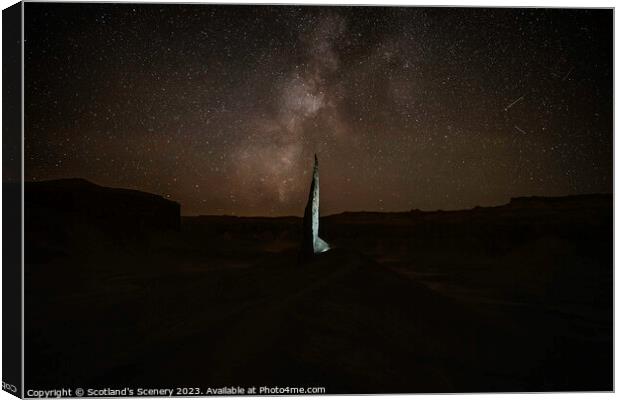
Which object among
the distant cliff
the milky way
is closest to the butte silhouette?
the milky way

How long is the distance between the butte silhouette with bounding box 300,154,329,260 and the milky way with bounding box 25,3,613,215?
0.06 meters

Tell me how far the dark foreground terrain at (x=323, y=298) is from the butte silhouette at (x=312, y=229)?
68 millimetres

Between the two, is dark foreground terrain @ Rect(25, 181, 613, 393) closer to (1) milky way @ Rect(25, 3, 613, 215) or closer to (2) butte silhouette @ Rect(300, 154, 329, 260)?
(2) butte silhouette @ Rect(300, 154, 329, 260)

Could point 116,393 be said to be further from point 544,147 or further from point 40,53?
point 544,147

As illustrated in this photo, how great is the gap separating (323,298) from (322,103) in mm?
1414

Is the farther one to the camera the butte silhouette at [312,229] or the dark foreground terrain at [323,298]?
the butte silhouette at [312,229]

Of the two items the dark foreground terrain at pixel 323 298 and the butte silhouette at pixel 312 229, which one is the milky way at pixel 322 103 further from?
the dark foreground terrain at pixel 323 298

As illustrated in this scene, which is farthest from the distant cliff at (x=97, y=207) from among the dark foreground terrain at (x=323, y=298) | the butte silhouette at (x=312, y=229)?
the butte silhouette at (x=312, y=229)

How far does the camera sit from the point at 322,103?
17.6ft

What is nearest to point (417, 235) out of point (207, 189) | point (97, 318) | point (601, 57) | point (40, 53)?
point (207, 189)

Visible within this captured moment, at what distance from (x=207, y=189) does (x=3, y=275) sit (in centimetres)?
159

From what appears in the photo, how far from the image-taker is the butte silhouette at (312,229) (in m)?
5.36

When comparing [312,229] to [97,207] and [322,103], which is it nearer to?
[322,103]

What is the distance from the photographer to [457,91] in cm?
546
